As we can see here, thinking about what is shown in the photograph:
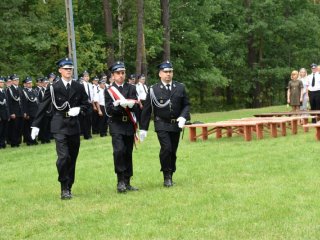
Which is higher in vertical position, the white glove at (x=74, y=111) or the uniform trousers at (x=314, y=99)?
the white glove at (x=74, y=111)

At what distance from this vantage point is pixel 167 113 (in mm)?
10844

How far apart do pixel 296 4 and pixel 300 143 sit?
3382cm

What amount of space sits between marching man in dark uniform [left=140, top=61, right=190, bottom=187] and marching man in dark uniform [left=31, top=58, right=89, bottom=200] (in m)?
1.22

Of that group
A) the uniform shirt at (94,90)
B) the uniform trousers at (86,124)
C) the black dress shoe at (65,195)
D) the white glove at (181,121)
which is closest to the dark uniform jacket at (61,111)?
the black dress shoe at (65,195)

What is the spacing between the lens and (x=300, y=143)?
1589cm

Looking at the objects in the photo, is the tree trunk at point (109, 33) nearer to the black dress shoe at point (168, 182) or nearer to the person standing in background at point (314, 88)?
the person standing in background at point (314, 88)

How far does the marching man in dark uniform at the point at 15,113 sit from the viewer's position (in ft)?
65.9

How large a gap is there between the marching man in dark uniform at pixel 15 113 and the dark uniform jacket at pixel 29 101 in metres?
0.14

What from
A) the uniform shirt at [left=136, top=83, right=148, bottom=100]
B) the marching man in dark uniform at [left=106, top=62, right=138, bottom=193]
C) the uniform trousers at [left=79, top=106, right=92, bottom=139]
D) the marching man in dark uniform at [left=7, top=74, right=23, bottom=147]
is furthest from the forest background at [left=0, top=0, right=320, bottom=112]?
the marching man in dark uniform at [left=106, top=62, right=138, bottom=193]

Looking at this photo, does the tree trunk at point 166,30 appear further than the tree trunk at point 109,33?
Yes

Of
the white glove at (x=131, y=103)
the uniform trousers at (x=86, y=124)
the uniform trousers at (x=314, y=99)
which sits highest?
the white glove at (x=131, y=103)

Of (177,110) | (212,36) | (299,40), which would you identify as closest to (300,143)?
(177,110)

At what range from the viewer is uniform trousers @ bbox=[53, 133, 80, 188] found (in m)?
10.0

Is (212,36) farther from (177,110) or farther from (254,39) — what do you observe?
(177,110)
